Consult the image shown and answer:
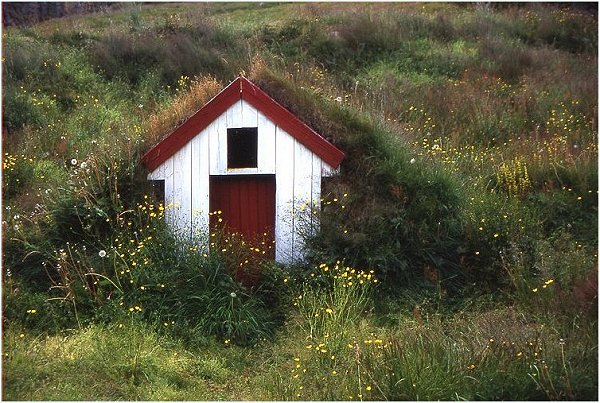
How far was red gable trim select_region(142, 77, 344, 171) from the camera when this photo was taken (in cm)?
832

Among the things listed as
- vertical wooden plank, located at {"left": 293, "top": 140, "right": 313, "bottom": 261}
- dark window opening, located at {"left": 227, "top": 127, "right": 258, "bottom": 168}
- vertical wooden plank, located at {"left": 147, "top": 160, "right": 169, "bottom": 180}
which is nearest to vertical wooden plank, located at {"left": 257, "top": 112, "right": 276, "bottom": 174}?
dark window opening, located at {"left": 227, "top": 127, "right": 258, "bottom": 168}

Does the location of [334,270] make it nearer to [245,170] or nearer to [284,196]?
[284,196]

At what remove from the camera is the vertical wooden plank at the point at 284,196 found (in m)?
8.41

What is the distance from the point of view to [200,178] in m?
8.54

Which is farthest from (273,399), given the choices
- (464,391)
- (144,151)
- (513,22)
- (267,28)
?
(513,22)

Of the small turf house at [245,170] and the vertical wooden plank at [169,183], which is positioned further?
the vertical wooden plank at [169,183]

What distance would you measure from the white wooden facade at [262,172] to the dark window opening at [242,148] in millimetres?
191

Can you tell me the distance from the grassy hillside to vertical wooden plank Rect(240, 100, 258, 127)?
52cm

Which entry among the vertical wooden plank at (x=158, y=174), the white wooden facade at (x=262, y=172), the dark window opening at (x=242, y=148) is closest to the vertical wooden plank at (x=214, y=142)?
the white wooden facade at (x=262, y=172)

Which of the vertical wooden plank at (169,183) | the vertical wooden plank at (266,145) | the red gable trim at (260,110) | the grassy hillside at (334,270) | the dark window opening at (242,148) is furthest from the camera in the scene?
the dark window opening at (242,148)

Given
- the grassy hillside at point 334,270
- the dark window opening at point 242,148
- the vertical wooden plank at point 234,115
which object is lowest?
the grassy hillside at point 334,270

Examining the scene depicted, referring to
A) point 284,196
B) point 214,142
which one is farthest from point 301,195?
point 214,142

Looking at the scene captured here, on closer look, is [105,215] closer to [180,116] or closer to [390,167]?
[180,116]

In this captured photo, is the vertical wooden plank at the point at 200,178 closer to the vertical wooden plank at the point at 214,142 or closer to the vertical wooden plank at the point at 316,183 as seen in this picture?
the vertical wooden plank at the point at 214,142
